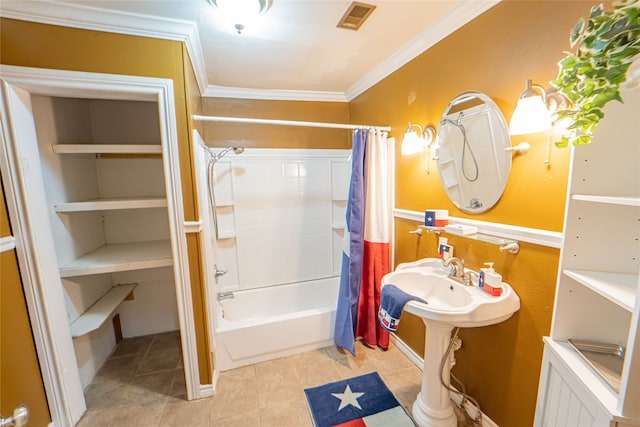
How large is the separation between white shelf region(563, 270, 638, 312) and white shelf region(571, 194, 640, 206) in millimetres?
264

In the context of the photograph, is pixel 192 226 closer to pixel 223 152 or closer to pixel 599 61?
pixel 223 152

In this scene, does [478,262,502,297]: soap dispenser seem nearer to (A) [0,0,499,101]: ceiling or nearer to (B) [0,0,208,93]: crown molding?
(A) [0,0,499,101]: ceiling

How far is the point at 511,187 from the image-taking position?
4.30 feet

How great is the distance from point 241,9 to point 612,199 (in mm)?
1737

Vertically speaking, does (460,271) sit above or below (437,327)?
above

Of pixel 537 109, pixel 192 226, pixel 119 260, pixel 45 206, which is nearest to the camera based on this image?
pixel 537 109

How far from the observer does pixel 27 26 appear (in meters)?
1.26

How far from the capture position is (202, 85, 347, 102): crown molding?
255cm

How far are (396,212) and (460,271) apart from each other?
0.76 m

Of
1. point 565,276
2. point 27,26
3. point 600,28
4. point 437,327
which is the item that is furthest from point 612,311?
point 27,26

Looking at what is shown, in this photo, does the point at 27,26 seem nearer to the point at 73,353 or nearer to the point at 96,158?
the point at 96,158

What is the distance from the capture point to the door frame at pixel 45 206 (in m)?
1.29

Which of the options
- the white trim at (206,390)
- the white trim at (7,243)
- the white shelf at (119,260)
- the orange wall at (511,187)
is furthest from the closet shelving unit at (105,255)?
the orange wall at (511,187)

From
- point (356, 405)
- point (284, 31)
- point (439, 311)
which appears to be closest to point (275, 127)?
point (284, 31)
